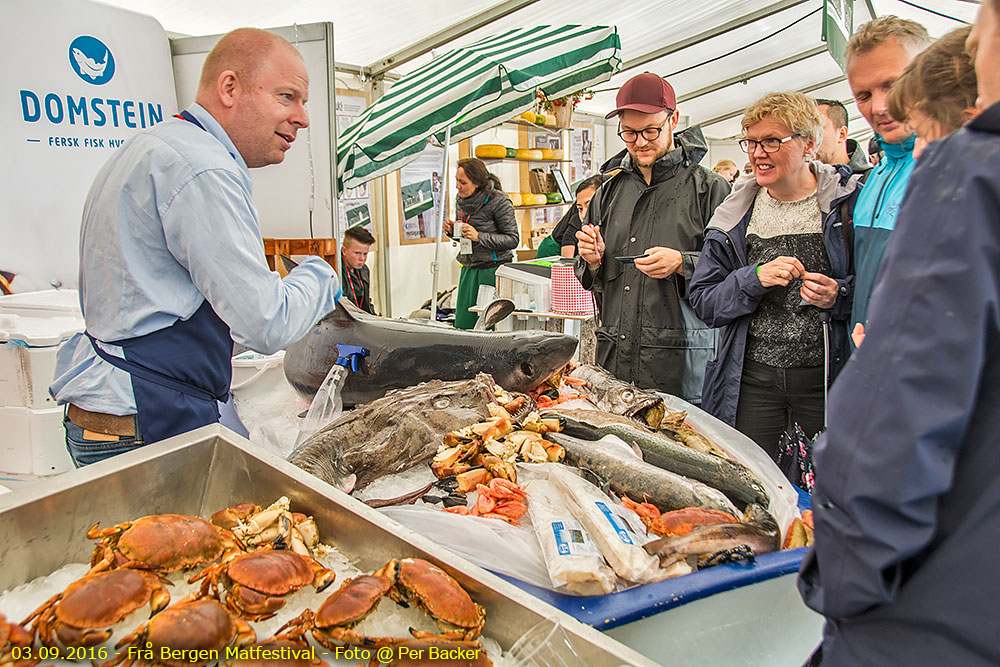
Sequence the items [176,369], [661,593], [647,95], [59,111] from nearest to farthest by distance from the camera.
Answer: [661,593] → [176,369] → [647,95] → [59,111]

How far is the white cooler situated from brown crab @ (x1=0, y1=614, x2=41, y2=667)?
2.13 meters

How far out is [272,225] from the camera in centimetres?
395

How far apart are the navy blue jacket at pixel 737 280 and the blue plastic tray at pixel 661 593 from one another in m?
1.26

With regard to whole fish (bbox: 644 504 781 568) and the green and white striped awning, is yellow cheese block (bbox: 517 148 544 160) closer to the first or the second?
the green and white striped awning

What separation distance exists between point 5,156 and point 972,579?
4.08 m

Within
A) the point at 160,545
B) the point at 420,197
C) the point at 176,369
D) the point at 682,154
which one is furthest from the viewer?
the point at 420,197

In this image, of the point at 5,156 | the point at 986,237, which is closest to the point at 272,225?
the point at 5,156

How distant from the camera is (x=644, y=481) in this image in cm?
159

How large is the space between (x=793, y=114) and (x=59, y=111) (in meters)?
3.62

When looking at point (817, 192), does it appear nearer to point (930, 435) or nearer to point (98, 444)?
point (930, 435)

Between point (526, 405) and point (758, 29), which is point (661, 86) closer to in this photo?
point (526, 405)

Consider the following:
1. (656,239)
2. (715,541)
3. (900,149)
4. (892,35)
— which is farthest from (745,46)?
(715,541)

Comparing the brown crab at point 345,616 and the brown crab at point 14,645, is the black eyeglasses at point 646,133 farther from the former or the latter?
the brown crab at point 14,645

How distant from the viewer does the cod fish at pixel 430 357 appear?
2482 mm
